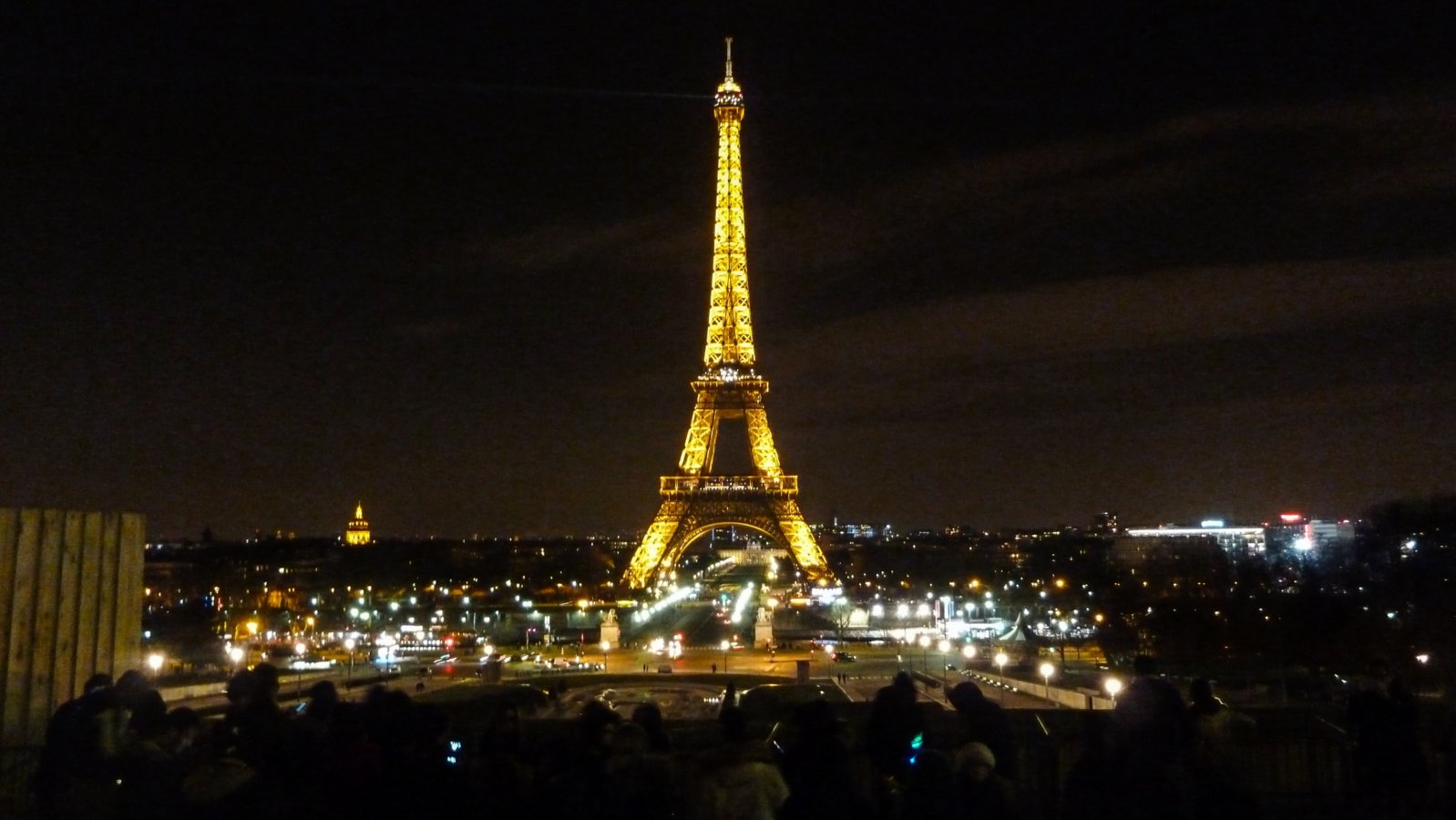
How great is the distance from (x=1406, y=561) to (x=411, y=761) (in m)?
50.9

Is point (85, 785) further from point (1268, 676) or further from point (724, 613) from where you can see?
point (724, 613)

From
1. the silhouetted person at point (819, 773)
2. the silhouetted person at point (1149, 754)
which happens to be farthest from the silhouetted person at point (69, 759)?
the silhouetted person at point (1149, 754)

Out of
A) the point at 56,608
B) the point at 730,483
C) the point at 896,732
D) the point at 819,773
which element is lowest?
the point at 819,773

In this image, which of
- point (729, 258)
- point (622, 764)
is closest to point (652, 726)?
point (622, 764)

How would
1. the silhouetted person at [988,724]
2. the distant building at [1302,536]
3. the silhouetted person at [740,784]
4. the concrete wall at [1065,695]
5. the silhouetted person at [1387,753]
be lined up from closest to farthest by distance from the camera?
the silhouetted person at [740,784], the silhouetted person at [988,724], the silhouetted person at [1387,753], the concrete wall at [1065,695], the distant building at [1302,536]

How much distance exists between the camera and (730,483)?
8031 cm

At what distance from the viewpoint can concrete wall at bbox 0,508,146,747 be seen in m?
10.3

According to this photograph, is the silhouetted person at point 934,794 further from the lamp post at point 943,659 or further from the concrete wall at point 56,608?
the lamp post at point 943,659

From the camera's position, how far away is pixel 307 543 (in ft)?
619

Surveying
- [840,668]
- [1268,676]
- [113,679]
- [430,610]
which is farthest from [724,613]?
[113,679]

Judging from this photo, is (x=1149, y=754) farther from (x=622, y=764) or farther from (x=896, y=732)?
(x=622, y=764)

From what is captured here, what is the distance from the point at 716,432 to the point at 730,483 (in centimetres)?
321

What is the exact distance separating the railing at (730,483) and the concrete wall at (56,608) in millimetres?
67766

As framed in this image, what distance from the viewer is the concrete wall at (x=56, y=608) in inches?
405
